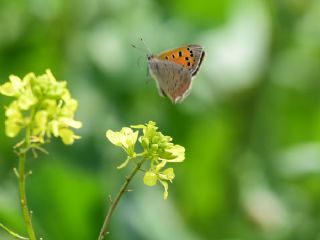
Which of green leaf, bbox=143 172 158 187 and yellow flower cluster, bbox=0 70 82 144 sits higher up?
green leaf, bbox=143 172 158 187

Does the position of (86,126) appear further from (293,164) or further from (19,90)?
(19,90)

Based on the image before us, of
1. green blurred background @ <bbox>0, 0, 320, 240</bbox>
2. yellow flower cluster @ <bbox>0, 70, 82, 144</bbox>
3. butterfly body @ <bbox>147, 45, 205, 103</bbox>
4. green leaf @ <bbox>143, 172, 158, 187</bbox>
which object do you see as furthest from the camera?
green blurred background @ <bbox>0, 0, 320, 240</bbox>

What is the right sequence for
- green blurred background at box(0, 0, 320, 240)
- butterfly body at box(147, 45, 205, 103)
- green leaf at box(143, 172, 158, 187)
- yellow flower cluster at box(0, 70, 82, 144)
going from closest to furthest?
yellow flower cluster at box(0, 70, 82, 144)
green leaf at box(143, 172, 158, 187)
butterfly body at box(147, 45, 205, 103)
green blurred background at box(0, 0, 320, 240)

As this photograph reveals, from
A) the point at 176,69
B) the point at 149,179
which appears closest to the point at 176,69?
the point at 176,69

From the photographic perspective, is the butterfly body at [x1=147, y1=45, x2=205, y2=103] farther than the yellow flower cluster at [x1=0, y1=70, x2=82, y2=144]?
Yes

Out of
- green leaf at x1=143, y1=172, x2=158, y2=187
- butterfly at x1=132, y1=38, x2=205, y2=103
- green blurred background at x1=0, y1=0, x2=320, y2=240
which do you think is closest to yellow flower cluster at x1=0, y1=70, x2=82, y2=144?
green leaf at x1=143, y1=172, x2=158, y2=187

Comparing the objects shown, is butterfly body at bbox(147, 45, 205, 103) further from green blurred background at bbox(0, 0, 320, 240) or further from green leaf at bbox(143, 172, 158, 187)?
green blurred background at bbox(0, 0, 320, 240)

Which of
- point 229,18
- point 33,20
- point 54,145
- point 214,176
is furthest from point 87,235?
point 229,18

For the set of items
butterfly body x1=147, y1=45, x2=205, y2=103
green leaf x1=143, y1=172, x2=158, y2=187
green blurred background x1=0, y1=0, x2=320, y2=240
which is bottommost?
green leaf x1=143, y1=172, x2=158, y2=187
